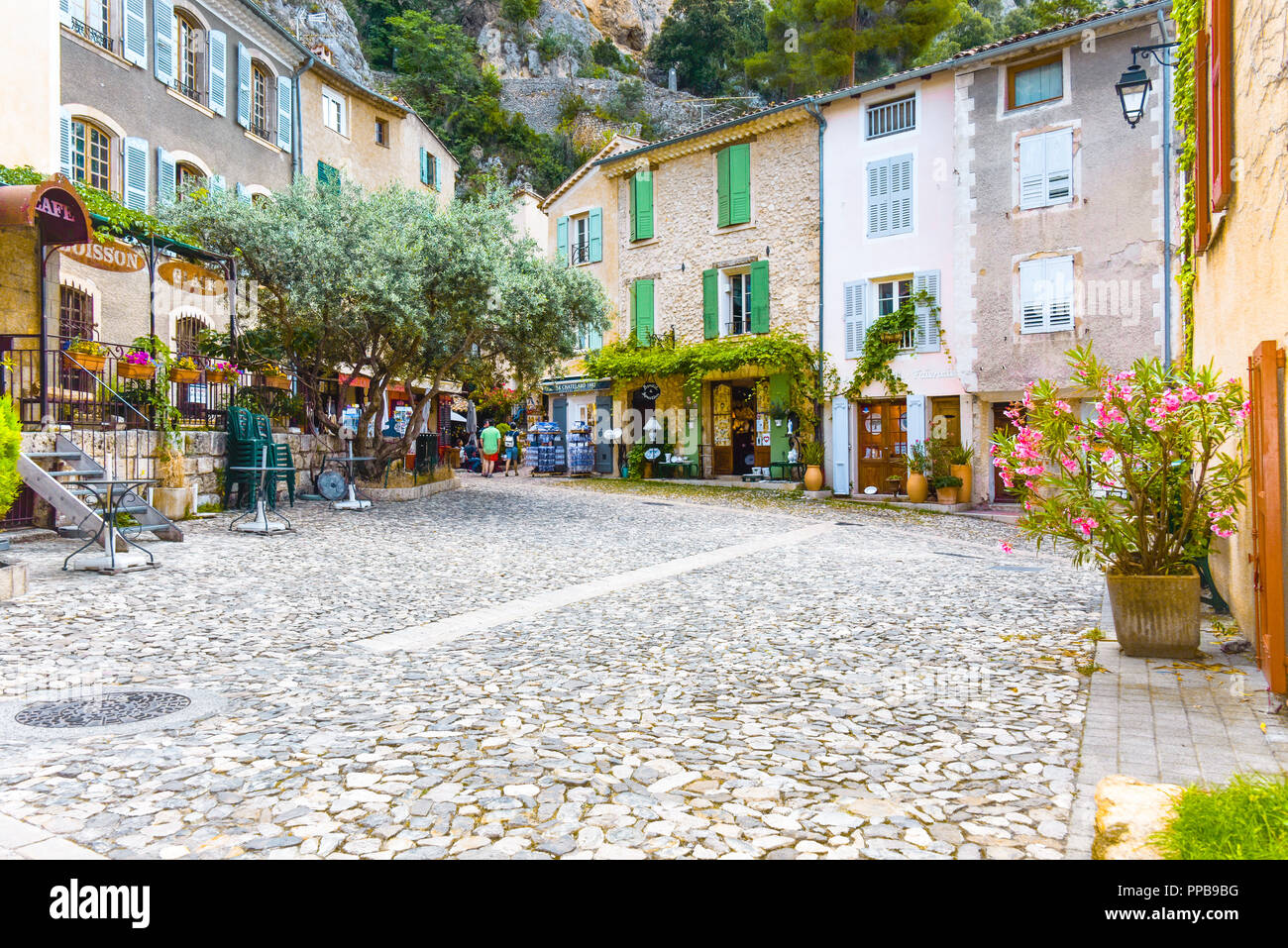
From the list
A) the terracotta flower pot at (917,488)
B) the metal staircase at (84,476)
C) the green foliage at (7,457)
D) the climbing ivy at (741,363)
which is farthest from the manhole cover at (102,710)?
the climbing ivy at (741,363)

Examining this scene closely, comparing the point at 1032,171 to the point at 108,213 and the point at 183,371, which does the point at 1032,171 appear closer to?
the point at 183,371

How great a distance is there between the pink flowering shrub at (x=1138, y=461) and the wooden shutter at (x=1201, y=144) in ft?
6.34

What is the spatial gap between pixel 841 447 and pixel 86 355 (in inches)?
583

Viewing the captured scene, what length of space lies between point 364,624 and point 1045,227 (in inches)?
645

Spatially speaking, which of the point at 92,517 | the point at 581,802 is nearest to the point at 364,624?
the point at 581,802

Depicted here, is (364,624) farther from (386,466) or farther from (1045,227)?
(1045,227)

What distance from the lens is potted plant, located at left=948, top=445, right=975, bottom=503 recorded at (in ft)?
60.1

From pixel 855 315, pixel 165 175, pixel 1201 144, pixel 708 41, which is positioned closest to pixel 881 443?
pixel 855 315

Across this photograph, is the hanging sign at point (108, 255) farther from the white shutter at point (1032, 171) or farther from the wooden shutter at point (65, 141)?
the white shutter at point (1032, 171)

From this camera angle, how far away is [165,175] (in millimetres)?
17500

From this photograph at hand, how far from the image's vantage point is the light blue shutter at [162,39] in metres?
17.1

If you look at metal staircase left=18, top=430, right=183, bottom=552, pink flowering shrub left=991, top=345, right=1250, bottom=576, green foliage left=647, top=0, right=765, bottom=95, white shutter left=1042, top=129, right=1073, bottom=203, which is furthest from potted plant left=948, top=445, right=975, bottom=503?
green foliage left=647, top=0, right=765, bottom=95

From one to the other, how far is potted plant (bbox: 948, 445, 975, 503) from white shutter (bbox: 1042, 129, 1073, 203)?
209 inches
